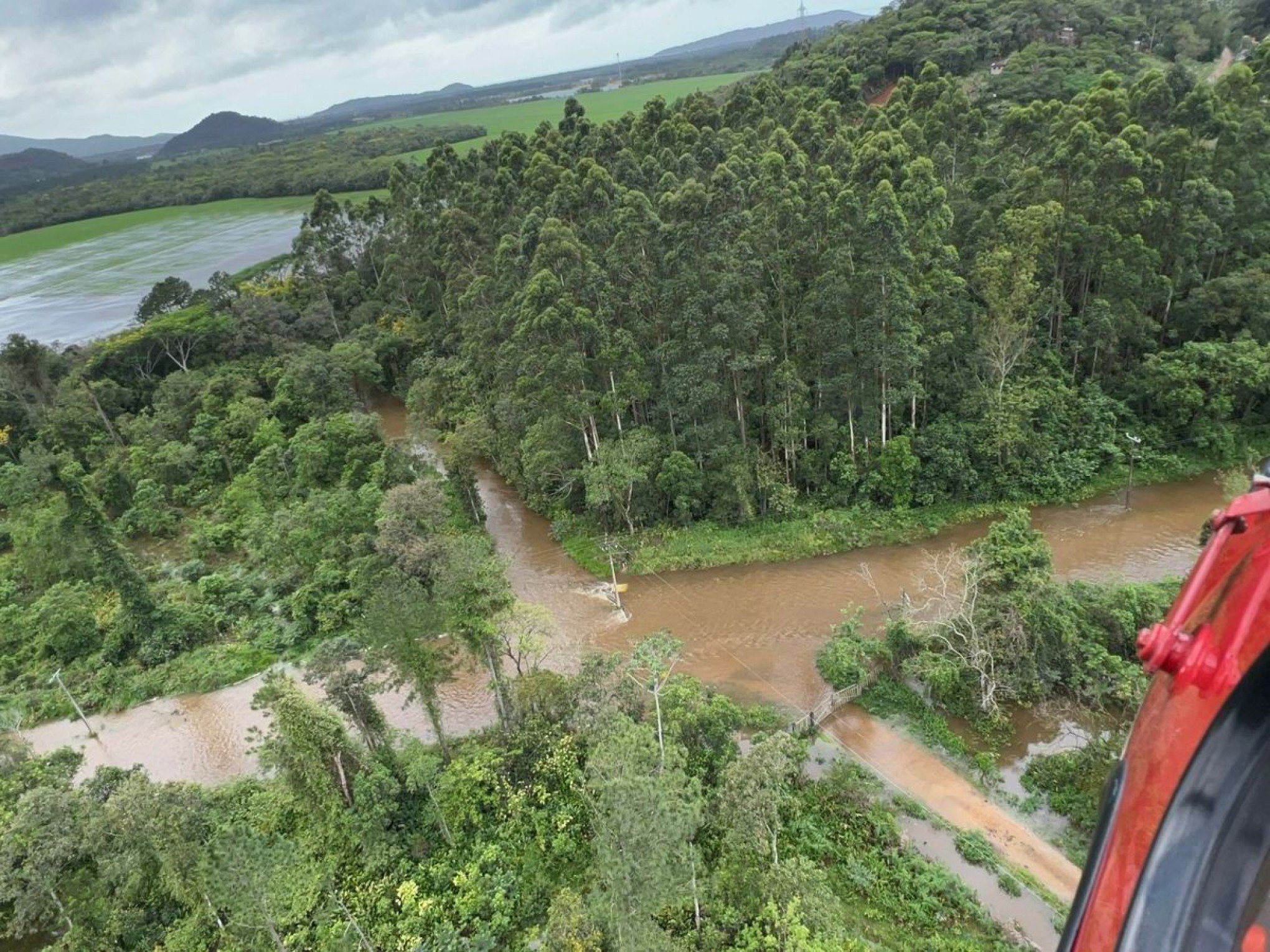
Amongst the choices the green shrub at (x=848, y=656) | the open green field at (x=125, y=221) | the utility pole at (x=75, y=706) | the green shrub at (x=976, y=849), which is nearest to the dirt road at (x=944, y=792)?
the green shrub at (x=976, y=849)

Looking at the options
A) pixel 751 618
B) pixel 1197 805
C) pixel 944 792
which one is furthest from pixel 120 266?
pixel 1197 805

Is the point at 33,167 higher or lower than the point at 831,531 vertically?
higher

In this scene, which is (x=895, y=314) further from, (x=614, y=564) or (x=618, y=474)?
(x=614, y=564)

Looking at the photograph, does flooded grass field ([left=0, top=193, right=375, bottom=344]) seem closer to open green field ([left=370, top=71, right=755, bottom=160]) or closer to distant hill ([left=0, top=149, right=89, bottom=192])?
open green field ([left=370, top=71, right=755, bottom=160])

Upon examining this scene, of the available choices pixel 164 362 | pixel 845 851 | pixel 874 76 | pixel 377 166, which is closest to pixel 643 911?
pixel 845 851

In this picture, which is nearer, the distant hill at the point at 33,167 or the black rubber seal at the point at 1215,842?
the black rubber seal at the point at 1215,842

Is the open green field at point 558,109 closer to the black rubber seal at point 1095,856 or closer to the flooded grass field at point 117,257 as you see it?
the flooded grass field at point 117,257

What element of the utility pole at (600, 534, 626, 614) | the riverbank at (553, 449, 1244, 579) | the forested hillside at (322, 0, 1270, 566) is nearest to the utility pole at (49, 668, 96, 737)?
the forested hillside at (322, 0, 1270, 566)

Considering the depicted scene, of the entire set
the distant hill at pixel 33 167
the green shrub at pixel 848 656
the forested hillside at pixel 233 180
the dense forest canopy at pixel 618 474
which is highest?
the distant hill at pixel 33 167
